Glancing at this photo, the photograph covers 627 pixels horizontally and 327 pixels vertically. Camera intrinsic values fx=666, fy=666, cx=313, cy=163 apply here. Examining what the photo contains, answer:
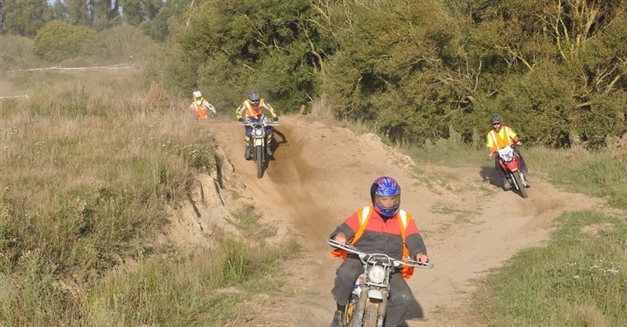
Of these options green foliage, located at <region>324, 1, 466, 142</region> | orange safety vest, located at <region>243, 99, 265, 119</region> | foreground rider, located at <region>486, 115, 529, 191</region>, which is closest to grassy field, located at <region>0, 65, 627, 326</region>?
orange safety vest, located at <region>243, 99, 265, 119</region>

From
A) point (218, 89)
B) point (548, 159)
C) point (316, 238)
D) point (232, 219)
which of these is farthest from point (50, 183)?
point (218, 89)

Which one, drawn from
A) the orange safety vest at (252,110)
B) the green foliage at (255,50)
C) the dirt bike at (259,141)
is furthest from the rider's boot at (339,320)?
the green foliage at (255,50)

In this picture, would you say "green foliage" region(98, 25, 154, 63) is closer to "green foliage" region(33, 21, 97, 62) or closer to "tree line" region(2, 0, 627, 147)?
"green foliage" region(33, 21, 97, 62)

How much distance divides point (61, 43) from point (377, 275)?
80.5 metres

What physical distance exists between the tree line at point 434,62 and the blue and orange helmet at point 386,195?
647 inches

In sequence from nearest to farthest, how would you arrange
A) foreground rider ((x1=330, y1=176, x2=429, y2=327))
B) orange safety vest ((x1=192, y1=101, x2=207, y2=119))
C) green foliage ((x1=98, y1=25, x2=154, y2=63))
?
1. foreground rider ((x1=330, y1=176, x2=429, y2=327))
2. orange safety vest ((x1=192, y1=101, x2=207, y2=119))
3. green foliage ((x1=98, y1=25, x2=154, y2=63))

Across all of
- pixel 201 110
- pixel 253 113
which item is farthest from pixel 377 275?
pixel 201 110

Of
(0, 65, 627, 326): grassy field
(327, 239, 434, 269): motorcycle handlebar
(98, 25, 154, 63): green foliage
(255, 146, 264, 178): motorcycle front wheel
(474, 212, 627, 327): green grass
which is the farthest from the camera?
(98, 25, 154, 63): green foliage

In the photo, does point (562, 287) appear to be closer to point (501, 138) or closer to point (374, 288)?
point (374, 288)

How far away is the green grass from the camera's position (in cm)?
711

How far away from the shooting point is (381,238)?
646cm

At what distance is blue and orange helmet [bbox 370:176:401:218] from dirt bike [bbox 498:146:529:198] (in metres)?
9.70

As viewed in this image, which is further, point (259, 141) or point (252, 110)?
point (252, 110)

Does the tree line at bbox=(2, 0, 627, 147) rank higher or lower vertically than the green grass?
higher
